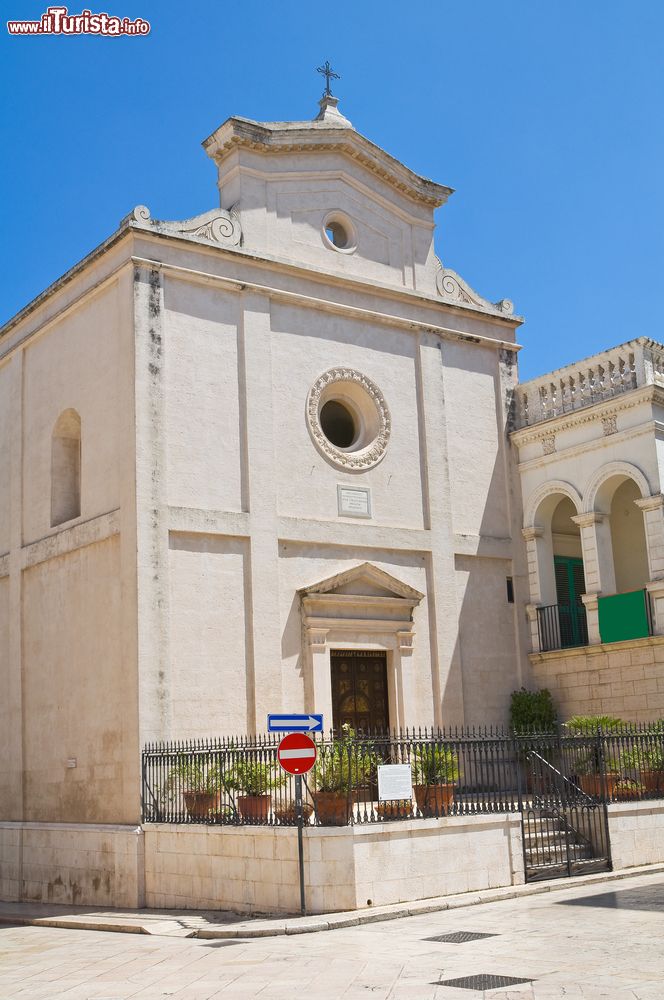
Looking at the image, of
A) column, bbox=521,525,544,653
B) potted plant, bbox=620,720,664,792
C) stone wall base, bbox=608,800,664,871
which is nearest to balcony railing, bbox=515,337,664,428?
column, bbox=521,525,544,653

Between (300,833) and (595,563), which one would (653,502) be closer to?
(595,563)

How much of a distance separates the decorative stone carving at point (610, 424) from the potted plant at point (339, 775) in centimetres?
940

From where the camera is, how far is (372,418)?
74.7 ft

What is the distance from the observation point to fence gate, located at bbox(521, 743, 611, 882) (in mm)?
16984

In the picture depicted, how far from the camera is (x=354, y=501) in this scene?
21.9 meters

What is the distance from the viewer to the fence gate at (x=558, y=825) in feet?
55.7

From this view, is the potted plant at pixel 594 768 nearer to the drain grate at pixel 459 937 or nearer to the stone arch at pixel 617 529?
the stone arch at pixel 617 529

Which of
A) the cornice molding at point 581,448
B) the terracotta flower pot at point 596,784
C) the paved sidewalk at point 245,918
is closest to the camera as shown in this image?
the paved sidewalk at point 245,918

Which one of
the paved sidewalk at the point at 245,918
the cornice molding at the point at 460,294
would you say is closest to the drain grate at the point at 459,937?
the paved sidewalk at the point at 245,918

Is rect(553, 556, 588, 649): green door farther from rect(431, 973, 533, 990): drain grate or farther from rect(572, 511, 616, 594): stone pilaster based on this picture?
rect(431, 973, 533, 990): drain grate

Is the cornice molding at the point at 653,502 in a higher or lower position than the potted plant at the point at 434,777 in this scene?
higher

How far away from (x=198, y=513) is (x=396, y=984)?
1065cm

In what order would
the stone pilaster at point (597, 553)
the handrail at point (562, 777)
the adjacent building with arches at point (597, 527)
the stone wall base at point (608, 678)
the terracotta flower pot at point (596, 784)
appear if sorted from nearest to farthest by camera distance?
the handrail at point (562, 777)
the terracotta flower pot at point (596, 784)
the stone wall base at point (608, 678)
the adjacent building with arches at point (597, 527)
the stone pilaster at point (597, 553)

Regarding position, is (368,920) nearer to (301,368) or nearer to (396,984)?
(396,984)
